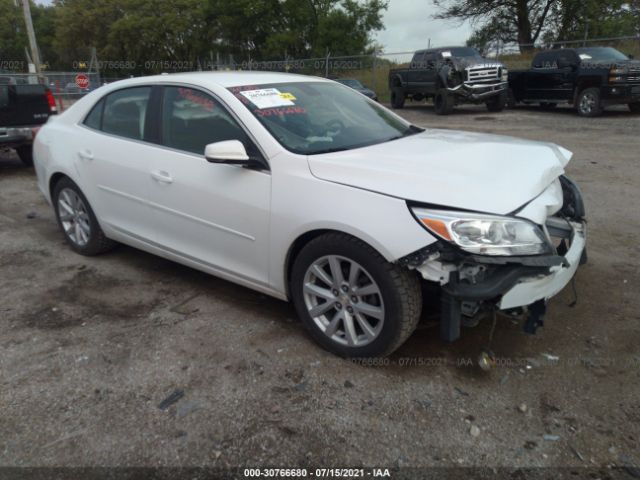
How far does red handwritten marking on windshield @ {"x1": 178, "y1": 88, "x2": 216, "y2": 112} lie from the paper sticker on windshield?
0.24 m

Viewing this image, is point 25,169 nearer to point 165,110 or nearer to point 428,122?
point 165,110

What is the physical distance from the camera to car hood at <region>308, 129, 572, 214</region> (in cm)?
256

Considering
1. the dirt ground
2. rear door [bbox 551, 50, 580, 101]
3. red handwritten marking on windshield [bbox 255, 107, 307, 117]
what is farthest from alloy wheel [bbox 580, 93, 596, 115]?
red handwritten marking on windshield [bbox 255, 107, 307, 117]

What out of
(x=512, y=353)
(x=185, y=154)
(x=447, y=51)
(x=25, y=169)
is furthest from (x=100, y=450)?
(x=447, y=51)

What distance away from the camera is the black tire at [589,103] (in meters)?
13.9

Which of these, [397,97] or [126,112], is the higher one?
[126,112]

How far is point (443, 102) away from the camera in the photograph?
53.6ft

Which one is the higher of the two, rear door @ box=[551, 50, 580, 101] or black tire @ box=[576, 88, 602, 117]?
rear door @ box=[551, 50, 580, 101]

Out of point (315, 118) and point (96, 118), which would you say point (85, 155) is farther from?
point (315, 118)

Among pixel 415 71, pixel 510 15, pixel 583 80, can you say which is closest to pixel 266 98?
pixel 583 80

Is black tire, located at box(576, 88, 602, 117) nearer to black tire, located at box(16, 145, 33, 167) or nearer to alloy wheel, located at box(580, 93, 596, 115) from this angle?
alloy wheel, located at box(580, 93, 596, 115)

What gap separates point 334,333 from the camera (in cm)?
301

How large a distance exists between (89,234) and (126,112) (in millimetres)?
1169


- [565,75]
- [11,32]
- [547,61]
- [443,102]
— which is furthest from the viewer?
[11,32]
